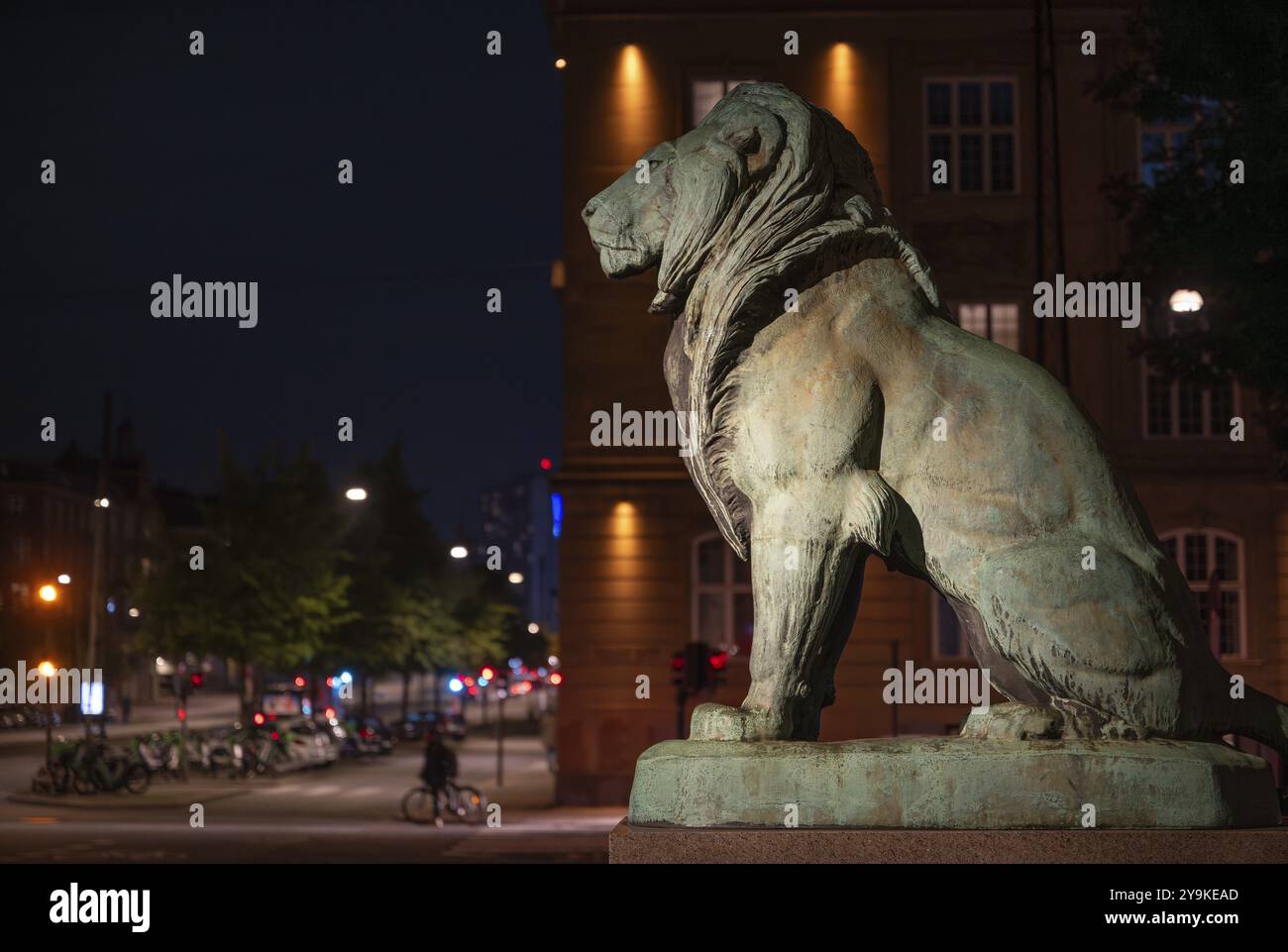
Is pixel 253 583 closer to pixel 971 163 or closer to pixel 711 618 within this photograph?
pixel 711 618

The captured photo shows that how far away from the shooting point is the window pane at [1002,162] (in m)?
34.9

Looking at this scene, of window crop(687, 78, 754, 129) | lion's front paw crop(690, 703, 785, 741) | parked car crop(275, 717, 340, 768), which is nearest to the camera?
lion's front paw crop(690, 703, 785, 741)

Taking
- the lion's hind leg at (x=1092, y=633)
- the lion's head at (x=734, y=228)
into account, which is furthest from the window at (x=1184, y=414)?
the lion's hind leg at (x=1092, y=633)

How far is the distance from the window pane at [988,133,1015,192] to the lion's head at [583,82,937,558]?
30.6m

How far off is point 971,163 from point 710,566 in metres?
9.61

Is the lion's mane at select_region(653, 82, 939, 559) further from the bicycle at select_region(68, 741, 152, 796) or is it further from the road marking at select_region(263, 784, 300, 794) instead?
the road marking at select_region(263, 784, 300, 794)

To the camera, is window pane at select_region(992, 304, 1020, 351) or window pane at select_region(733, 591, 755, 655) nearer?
window pane at select_region(992, 304, 1020, 351)

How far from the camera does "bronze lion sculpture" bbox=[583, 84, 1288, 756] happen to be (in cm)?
498

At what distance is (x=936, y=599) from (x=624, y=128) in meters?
10.9

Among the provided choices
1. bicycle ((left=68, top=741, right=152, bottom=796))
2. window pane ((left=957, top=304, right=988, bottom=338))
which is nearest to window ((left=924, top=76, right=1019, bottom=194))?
window pane ((left=957, top=304, right=988, bottom=338))

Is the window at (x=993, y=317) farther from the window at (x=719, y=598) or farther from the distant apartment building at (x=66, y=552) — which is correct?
the distant apartment building at (x=66, y=552)

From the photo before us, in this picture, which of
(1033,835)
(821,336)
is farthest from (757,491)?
(1033,835)

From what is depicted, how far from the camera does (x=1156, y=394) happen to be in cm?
3447

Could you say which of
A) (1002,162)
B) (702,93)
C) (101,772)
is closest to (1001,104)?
Result: (1002,162)
